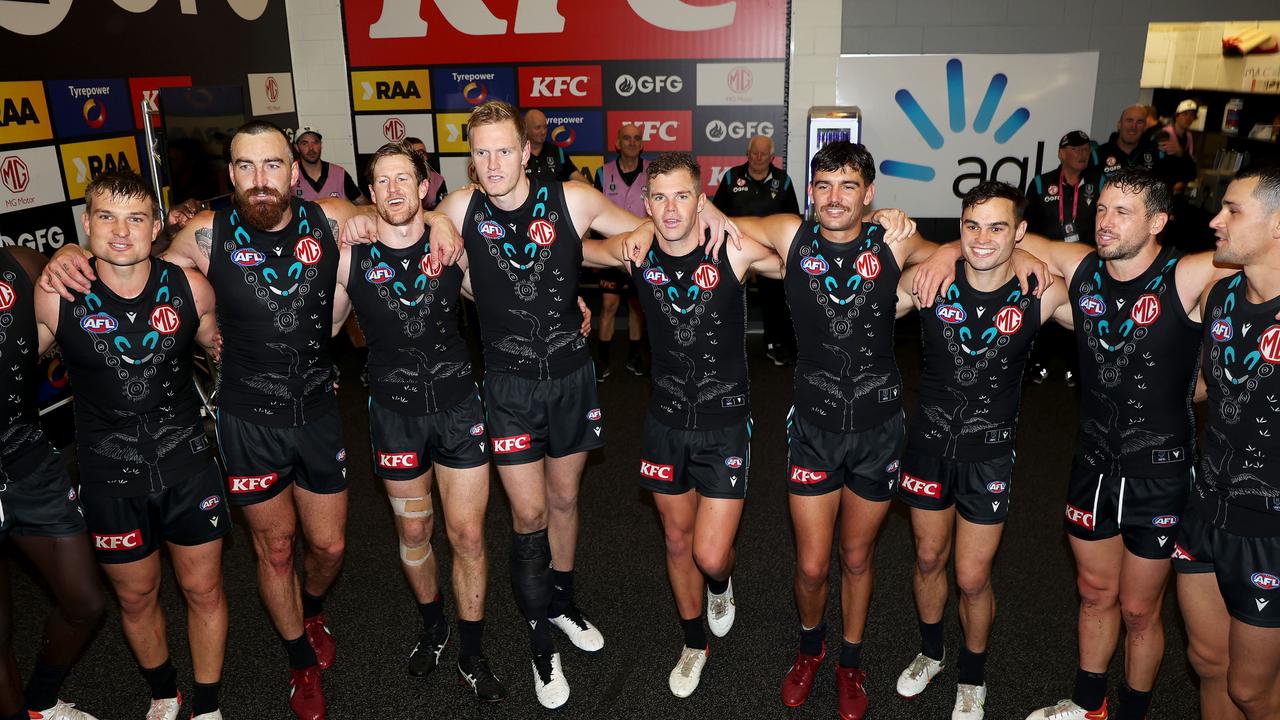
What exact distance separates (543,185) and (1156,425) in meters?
2.02

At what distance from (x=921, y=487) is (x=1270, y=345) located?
102cm

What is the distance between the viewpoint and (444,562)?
407cm

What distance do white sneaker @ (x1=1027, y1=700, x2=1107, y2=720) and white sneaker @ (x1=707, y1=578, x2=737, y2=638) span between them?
1.09 metres

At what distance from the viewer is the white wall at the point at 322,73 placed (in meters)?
7.95

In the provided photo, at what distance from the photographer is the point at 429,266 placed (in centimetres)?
297

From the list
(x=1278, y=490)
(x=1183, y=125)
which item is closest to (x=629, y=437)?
(x=1278, y=490)

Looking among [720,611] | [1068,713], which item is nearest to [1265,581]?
[1068,713]

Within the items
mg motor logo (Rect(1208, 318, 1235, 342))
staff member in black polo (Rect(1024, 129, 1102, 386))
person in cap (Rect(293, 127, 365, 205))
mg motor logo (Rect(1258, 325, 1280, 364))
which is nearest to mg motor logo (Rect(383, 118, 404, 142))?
person in cap (Rect(293, 127, 365, 205))

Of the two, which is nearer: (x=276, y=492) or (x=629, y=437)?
(x=276, y=492)

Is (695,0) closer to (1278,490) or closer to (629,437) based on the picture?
(629,437)

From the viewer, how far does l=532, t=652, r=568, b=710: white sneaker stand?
306cm

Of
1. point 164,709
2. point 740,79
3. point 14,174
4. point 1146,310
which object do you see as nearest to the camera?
point 1146,310

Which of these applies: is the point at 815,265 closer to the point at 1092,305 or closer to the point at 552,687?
the point at 1092,305

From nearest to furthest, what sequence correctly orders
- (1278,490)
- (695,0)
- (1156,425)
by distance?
(1278,490), (1156,425), (695,0)
